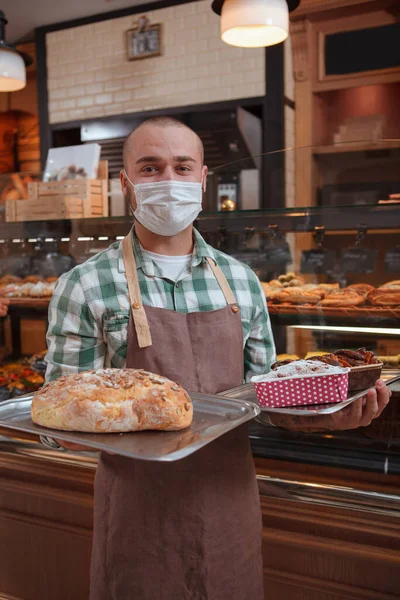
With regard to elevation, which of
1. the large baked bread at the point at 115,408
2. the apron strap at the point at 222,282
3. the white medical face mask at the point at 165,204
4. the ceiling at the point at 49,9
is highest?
the ceiling at the point at 49,9

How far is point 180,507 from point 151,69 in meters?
4.75

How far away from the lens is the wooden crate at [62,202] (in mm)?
2950

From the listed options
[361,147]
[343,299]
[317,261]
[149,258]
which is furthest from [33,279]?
[361,147]

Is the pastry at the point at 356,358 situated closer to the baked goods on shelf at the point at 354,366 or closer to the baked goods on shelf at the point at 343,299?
the baked goods on shelf at the point at 354,366

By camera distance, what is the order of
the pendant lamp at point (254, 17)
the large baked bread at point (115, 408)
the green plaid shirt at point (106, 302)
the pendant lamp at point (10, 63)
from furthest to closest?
1. the pendant lamp at point (10, 63)
2. the pendant lamp at point (254, 17)
3. the green plaid shirt at point (106, 302)
4. the large baked bread at point (115, 408)

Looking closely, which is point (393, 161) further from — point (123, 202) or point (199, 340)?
point (199, 340)

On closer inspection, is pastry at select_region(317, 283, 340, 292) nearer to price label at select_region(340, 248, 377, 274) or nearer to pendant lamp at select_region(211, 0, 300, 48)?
price label at select_region(340, 248, 377, 274)

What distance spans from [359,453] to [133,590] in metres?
0.67

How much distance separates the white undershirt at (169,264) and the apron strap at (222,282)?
7cm

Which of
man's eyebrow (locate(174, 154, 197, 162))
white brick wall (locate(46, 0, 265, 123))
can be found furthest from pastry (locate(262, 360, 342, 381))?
white brick wall (locate(46, 0, 265, 123))

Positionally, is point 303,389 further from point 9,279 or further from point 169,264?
point 9,279

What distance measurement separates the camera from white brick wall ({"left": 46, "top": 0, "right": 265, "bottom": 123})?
5098 millimetres

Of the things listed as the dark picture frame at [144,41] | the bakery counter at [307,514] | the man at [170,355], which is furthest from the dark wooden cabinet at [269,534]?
the dark picture frame at [144,41]

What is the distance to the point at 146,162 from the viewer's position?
1664mm
